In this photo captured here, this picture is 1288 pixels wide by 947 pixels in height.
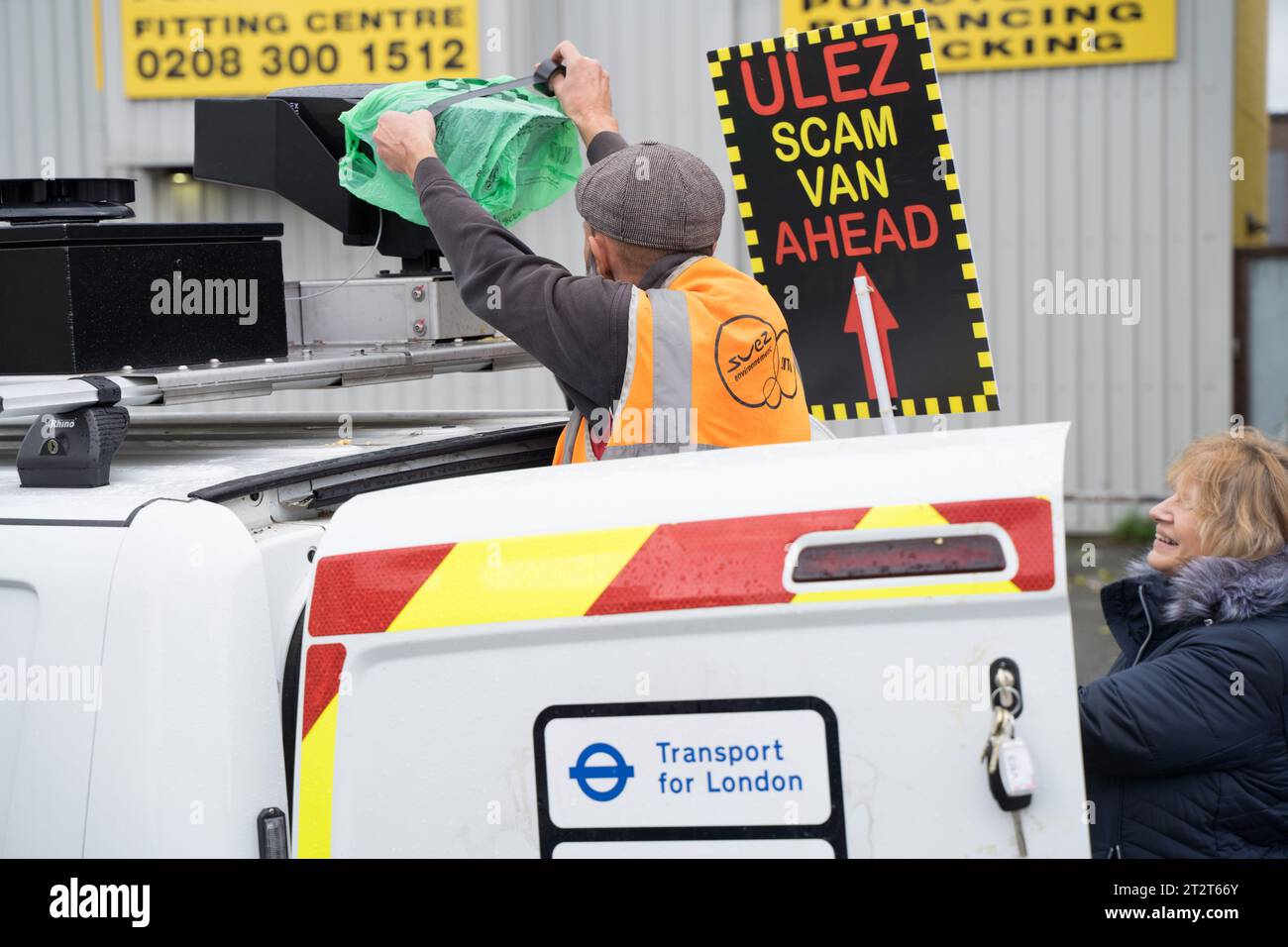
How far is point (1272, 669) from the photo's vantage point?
221 cm

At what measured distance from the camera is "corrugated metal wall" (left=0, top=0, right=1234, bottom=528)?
9.09 metres

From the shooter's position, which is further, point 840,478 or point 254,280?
point 254,280


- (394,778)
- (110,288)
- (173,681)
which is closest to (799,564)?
(394,778)

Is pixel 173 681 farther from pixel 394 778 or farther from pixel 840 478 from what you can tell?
pixel 840 478

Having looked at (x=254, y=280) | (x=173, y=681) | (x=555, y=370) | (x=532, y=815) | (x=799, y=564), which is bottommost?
(x=532, y=815)

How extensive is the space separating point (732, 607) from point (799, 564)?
0.09m

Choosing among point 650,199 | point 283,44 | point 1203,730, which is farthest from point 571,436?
point 283,44

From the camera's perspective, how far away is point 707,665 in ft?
5.63

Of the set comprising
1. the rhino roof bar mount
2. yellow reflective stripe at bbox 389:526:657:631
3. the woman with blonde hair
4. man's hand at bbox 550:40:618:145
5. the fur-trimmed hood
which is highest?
man's hand at bbox 550:40:618:145

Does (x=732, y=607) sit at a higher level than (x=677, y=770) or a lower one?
higher

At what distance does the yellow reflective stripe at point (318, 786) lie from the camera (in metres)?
1.85

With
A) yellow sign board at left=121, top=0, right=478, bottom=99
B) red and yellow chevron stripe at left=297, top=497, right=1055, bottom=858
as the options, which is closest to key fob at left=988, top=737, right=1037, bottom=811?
red and yellow chevron stripe at left=297, top=497, right=1055, bottom=858

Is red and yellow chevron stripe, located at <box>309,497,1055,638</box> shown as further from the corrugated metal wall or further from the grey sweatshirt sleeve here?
the corrugated metal wall

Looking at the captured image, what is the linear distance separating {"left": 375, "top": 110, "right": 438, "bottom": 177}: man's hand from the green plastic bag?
5 centimetres
